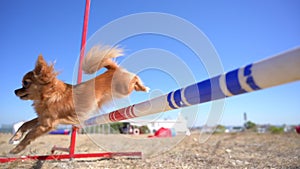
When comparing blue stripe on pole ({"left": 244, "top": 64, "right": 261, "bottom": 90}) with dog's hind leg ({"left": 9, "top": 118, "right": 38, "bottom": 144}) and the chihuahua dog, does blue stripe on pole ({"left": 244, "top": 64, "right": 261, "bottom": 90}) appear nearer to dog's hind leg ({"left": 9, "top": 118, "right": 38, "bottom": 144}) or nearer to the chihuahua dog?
the chihuahua dog

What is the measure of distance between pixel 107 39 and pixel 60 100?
109 centimetres

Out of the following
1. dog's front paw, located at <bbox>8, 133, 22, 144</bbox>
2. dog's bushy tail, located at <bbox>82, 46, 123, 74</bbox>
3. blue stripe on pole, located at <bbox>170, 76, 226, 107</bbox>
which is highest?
dog's bushy tail, located at <bbox>82, 46, 123, 74</bbox>

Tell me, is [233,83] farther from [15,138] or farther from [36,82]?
[15,138]

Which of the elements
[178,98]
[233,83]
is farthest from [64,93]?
[233,83]

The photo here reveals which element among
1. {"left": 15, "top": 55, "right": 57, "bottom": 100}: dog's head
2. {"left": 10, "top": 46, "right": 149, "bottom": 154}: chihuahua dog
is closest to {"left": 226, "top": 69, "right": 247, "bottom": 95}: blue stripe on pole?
{"left": 10, "top": 46, "right": 149, "bottom": 154}: chihuahua dog

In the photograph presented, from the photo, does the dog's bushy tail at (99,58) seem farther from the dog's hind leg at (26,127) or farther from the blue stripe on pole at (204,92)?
the blue stripe on pole at (204,92)

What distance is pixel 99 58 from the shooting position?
359 centimetres

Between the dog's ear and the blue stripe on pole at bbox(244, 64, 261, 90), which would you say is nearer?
the blue stripe on pole at bbox(244, 64, 261, 90)

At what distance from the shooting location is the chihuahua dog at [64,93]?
3.19 metres

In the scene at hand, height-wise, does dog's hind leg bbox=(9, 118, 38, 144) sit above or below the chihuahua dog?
below

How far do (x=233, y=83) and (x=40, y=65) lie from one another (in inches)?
113

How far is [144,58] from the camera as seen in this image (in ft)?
12.5

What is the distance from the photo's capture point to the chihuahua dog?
10.5ft

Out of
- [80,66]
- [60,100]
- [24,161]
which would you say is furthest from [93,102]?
[24,161]
